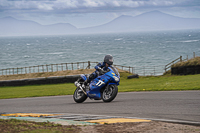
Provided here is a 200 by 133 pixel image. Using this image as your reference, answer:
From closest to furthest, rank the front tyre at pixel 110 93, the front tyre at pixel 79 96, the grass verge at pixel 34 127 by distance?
the grass verge at pixel 34 127
the front tyre at pixel 110 93
the front tyre at pixel 79 96

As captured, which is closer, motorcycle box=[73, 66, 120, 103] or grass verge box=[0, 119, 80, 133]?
grass verge box=[0, 119, 80, 133]

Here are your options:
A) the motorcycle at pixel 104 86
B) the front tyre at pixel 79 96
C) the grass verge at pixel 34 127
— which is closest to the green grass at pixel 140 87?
the front tyre at pixel 79 96

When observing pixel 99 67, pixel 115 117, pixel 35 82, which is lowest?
pixel 35 82

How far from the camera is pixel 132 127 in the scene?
21.5ft

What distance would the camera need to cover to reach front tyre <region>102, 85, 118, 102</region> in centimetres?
1043

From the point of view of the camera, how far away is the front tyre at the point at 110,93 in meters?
10.4

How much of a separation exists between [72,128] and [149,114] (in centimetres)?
263

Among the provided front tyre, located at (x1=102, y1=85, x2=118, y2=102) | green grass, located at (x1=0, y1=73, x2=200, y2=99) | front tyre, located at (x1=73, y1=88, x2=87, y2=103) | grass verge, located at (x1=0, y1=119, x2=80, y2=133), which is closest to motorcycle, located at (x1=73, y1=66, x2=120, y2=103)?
front tyre, located at (x1=102, y1=85, x2=118, y2=102)

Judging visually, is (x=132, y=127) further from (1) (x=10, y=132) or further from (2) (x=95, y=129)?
(1) (x=10, y=132)

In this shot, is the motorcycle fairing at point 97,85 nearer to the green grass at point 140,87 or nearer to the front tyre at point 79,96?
the front tyre at point 79,96

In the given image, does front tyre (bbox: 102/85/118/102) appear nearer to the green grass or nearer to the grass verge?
the grass verge

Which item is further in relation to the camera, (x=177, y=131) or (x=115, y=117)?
(x=115, y=117)

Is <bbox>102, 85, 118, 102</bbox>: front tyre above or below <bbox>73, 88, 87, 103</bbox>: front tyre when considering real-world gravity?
above

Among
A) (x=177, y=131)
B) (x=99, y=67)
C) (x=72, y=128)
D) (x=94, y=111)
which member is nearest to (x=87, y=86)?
(x=99, y=67)
